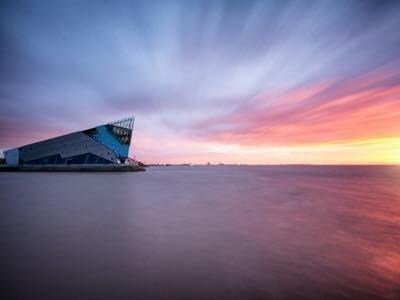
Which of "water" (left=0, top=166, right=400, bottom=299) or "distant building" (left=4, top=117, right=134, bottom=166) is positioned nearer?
"water" (left=0, top=166, right=400, bottom=299)

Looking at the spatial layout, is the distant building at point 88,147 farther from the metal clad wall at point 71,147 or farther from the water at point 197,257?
the water at point 197,257

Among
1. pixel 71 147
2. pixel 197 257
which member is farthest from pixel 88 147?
pixel 197 257

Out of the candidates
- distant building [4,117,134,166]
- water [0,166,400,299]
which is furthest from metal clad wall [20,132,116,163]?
water [0,166,400,299]

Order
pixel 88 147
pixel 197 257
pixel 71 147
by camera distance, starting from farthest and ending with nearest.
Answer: pixel 71 147
pixel 88 147
pixel 197 257

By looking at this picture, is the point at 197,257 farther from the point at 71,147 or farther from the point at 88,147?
the point at 71,147

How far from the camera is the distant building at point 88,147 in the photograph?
211 feet

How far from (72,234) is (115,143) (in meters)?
62.3

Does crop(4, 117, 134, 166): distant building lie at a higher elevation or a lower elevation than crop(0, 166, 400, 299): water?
higher

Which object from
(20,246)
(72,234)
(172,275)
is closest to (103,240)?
(72,234)

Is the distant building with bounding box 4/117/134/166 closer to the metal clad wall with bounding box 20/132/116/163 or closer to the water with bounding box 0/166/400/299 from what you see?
the metal clad wall with bounding box 20/132/116/163

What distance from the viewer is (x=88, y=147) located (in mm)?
64625

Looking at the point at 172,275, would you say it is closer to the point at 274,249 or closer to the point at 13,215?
the point at 274,249

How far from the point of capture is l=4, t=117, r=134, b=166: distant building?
64375 mm

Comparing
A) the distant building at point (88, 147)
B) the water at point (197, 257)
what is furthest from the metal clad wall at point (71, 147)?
the water at point (197, 257)
